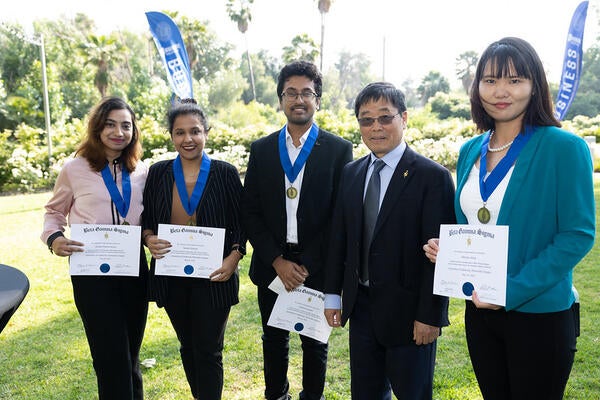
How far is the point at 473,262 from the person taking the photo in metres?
2.17

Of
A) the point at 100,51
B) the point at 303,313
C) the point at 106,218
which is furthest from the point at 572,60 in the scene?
the point at 100,51

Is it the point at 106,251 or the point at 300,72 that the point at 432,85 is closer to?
the point at 300,72

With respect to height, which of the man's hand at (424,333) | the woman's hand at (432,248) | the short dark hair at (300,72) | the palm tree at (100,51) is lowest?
the man's hand at (424,333)

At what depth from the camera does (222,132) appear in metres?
20.8

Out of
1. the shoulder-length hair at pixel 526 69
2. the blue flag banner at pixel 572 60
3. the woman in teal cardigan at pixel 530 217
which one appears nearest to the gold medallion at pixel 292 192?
the woman in teal cardigan at pixel 530 217

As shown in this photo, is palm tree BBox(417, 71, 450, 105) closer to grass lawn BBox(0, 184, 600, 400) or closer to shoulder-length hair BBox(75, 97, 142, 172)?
grass lawn BBox(0, 184, 600, 400)

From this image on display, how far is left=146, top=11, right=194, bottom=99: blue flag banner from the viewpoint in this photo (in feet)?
32.6

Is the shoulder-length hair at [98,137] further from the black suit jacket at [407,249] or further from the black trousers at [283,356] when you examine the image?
the black suit jacket at [407,249]

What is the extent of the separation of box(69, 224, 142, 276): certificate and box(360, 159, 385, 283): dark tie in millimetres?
1458

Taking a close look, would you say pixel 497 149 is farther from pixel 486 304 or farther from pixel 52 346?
pixel 52 346

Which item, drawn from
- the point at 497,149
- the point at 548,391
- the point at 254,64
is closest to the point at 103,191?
the point at 497,149

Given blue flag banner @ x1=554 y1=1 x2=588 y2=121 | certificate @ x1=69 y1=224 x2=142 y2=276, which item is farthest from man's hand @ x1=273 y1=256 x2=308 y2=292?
blue flag banner @ x1=554 y1=1 x2=588 y2=121

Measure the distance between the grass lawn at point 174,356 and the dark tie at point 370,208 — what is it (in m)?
1.76

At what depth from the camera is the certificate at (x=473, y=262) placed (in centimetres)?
209
